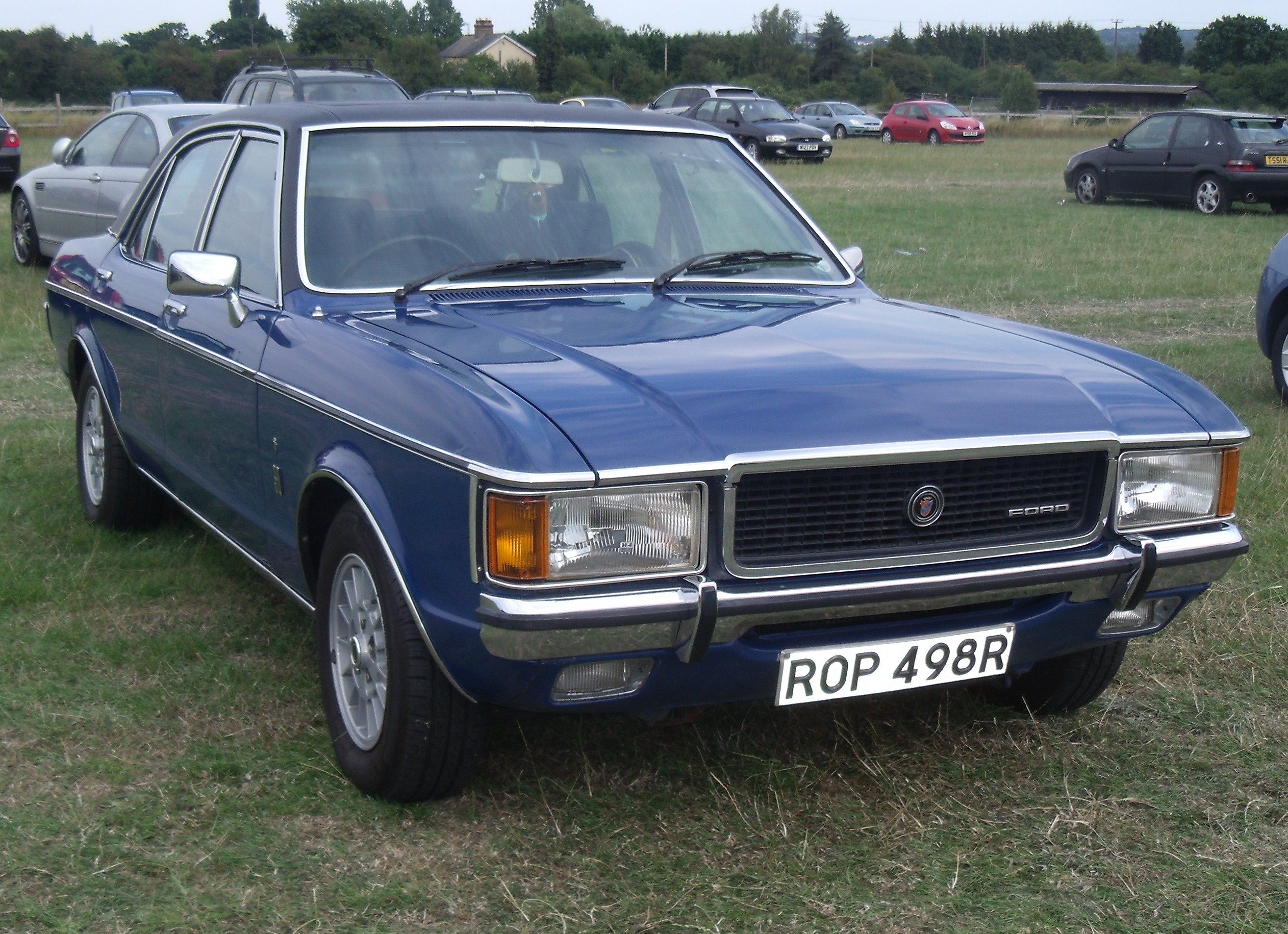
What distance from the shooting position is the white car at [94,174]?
10.8 m

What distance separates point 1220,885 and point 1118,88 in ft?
267

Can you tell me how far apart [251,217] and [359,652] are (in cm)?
149

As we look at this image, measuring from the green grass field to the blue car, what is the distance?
2.78 metres

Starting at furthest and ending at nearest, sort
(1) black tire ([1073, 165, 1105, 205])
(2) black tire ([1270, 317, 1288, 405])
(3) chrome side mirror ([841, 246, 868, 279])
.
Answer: (1) black tire ([1073, 165, 1105, 205]) → (2) black tire ([1270, 317, 1288, 405]) → (3) chrome side mirror ([841, 246, 868, 279])

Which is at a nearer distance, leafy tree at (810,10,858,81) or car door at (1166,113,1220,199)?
car door at (1166,113,1220,199)

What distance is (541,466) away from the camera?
2.55 meters

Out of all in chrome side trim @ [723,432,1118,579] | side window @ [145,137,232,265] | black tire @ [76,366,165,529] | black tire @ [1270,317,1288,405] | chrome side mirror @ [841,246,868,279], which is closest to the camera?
chrome side trim @ [723,432,1118,579]

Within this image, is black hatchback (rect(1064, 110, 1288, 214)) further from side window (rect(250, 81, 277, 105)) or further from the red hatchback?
the red hatchback

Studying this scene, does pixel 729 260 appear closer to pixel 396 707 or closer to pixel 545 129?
pixel 545 129

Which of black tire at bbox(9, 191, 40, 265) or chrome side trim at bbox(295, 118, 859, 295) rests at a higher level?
chrome side trim at bbox(295, 118, 859, 295)

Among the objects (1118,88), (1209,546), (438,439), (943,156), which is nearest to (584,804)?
(438,439)

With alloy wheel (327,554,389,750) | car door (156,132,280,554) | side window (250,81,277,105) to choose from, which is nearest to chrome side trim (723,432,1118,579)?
alloy wheel (327,554,389,750)

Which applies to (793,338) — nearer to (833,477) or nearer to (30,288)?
(833,477)

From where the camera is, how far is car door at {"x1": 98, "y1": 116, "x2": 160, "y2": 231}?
10812mm
